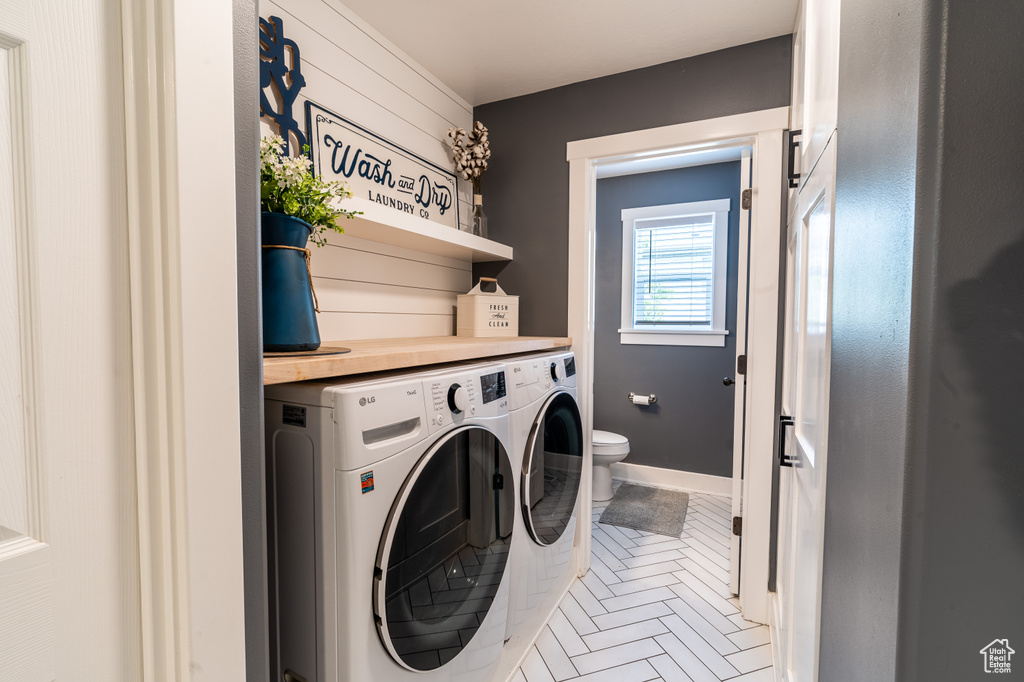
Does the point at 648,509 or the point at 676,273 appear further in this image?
the point at 676,273

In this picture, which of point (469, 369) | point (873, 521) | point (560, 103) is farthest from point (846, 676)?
point (560, 103)

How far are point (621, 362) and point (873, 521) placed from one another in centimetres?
308

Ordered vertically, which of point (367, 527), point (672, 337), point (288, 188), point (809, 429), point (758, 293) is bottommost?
point (367, 527)

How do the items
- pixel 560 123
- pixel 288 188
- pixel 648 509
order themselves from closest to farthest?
pixel 288 188 < pixel 560 123 < pixel 648 509

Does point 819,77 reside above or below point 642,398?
above

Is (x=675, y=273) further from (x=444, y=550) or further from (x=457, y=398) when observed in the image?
(x=444, y=550)

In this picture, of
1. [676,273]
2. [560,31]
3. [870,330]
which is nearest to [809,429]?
[870,330]

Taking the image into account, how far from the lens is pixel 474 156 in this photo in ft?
7.43

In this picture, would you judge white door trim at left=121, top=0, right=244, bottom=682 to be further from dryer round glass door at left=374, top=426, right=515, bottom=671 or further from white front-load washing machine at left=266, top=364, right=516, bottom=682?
dryer round glass door at left=374, top=426, right=515, bottom=671

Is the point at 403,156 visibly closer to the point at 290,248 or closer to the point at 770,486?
the point at 290,248

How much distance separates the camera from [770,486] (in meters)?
1.91

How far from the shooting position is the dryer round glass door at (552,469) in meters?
1.63

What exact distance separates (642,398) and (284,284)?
292cm

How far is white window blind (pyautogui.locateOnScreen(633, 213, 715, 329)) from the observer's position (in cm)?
332
